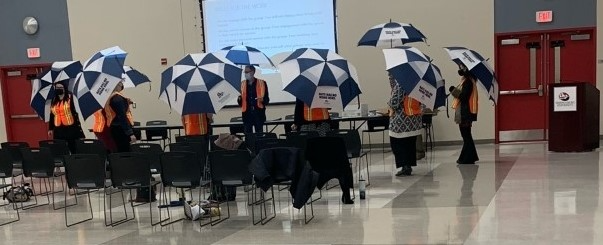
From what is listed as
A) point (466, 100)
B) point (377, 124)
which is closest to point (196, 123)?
point (466, 100)

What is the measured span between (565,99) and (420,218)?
16.1ft

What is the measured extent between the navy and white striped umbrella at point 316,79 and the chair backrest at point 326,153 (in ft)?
2.32

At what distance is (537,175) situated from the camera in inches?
303

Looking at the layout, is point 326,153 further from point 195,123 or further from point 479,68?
point 479,68

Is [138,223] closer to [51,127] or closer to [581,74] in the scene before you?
[51,127]

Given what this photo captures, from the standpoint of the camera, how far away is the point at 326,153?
643 cm

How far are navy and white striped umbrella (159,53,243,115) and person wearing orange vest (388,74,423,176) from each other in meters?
2.50

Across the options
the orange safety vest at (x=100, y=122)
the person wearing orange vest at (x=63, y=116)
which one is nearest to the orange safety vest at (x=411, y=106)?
the orange safety vest at (x=100, y=122)

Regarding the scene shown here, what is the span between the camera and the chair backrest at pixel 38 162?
7.48 meters

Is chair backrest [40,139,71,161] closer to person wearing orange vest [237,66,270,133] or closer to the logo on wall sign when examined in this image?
person wearing orange vest [237,66,270,133]

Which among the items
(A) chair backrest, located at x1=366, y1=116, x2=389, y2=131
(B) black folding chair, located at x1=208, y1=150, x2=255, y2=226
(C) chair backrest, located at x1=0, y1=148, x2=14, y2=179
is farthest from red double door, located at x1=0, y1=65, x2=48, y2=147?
(B) black folding chair, located at x1=208, y1=150, x2=255, y2=226

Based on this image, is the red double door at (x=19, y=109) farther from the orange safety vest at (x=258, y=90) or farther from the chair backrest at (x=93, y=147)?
the orange safety vest at (x=258, y=90)

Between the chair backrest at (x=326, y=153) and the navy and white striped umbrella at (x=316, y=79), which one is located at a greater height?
the navy and white striped umbrella at (x=316, y=79)

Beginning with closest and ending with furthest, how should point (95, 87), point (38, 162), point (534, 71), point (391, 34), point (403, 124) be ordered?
1. point (95, 87)
2. point (38, 162)
3. point (403, 124)
4. point (391, 34)
5. point (534, 71)
